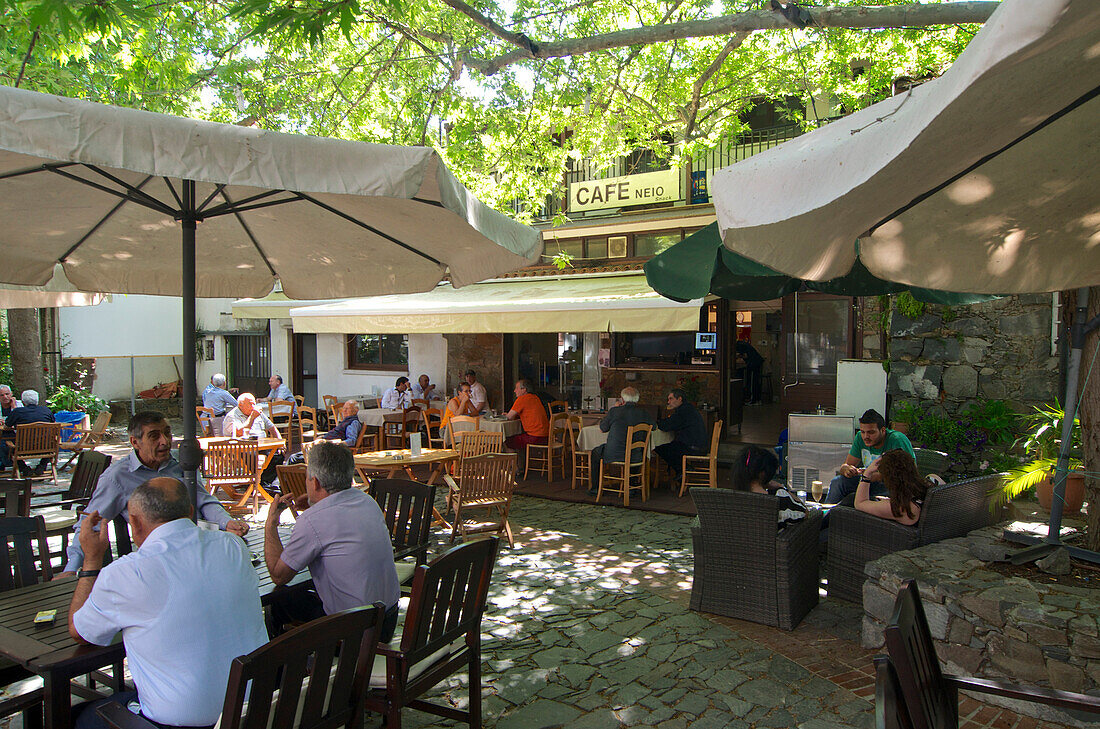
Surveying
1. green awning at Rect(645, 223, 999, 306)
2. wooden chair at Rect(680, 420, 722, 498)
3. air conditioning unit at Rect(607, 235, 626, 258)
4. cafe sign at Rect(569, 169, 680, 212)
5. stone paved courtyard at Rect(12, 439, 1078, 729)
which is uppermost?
cafe sign at Rect(569, 169, 680, 212)

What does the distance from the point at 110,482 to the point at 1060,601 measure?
4.71 m

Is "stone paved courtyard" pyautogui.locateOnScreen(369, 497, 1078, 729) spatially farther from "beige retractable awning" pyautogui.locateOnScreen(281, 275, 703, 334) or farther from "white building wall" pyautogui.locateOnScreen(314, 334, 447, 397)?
"white building wall" pyautogui.locateOnScreen(314, 334, 447, 397)

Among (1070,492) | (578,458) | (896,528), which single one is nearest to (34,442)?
(578,458)

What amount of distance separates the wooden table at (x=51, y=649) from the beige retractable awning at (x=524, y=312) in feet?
17.0

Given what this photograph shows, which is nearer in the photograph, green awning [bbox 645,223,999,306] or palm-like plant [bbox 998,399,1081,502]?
green awning [bbox 645,223,999,306]

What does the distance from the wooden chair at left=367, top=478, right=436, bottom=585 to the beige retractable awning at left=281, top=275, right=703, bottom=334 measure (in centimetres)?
348

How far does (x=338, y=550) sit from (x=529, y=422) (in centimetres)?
704

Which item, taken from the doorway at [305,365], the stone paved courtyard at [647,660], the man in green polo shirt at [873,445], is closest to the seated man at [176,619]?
the stone paved courtyard at [647,660]

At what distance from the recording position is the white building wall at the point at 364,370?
14.4 metres

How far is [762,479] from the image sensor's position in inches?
186

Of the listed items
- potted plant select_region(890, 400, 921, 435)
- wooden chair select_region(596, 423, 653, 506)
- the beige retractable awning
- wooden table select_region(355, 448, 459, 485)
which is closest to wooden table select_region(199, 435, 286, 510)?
wooden table select_region(355, 448, 459, 485)

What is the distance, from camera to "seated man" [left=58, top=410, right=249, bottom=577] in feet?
12.4

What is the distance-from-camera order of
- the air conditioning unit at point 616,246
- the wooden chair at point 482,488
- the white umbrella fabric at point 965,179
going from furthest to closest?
the air conditioning unit at point 616,246
the wooden chair at point 482,488
the white umbrella fabric at point 965,179

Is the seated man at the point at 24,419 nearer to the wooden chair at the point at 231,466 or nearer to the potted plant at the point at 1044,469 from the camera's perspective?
the wooden chair at the point at 231,466
